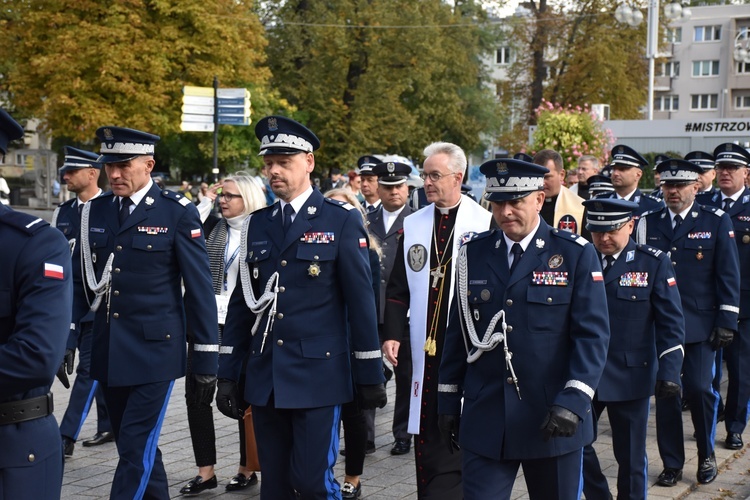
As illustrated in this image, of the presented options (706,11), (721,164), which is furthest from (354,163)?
(706,11)

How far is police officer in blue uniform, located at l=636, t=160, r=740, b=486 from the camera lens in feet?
25.4

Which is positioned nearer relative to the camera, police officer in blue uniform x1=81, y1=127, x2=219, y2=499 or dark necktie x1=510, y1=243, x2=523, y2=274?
dark necktie x1=510, y1=243, x2=523, y2=274

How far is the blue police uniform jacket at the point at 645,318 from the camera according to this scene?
22.1ft

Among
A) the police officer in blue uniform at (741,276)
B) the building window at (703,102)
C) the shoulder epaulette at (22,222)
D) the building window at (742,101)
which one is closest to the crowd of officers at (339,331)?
the shoulder epaulette at (22,222)

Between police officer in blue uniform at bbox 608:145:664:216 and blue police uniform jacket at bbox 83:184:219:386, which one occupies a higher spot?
police officer in blue uniform at bbox 608:145:664:216

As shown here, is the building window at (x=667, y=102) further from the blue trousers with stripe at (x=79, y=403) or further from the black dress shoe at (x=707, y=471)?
the blue trousers with stripe at (x=79, y=403)

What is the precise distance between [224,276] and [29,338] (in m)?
4.33

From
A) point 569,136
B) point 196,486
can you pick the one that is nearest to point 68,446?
point 196,486

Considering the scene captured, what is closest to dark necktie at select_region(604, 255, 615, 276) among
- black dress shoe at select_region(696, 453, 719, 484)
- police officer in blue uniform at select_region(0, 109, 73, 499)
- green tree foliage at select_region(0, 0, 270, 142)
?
black dress shoe at select_region(696, 453, 719, 484)

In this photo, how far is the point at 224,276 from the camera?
7.88 m

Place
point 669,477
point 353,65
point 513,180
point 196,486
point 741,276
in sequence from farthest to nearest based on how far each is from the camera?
point 353,65 < point 741,276 < point 669,477 < point 196,486 < point 513,180

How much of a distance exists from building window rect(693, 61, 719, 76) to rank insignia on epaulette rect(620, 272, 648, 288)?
8508 cm

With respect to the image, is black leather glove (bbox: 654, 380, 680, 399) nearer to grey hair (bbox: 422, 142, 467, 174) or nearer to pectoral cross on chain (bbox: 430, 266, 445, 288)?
pectoral cross on chain (bbox: 430, 266, 445, 288)

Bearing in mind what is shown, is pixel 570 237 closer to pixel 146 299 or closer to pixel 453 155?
pixel 453 155
